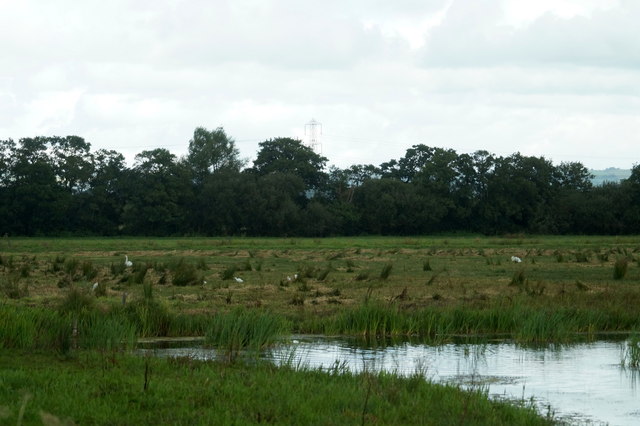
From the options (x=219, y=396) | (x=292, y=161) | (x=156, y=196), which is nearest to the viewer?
(x=219, y=396)

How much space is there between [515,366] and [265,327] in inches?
179

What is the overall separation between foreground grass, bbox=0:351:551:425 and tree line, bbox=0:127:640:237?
7688 cm

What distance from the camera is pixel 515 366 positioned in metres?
16.1

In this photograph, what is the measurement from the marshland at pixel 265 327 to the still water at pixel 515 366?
22.6 inches

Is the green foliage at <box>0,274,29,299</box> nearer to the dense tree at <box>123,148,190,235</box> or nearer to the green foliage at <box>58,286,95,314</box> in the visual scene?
the green foliage at <box>58,286,95,314</box>

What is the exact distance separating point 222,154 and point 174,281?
3267 inches

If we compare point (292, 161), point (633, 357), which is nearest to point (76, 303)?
point (633, 357)

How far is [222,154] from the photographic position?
109812 mm

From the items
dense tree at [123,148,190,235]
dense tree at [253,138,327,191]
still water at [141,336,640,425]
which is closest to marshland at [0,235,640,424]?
still water at [141,336,640,425]

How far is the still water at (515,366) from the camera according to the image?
12844 millimetres

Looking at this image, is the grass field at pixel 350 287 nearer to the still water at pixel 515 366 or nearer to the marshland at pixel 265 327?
the marshland at pixel 265 327

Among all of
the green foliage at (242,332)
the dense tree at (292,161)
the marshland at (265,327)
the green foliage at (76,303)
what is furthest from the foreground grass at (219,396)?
the dense tree at (292,161)

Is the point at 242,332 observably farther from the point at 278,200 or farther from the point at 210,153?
the point at 210,153

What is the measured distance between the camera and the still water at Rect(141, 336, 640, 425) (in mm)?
12844
